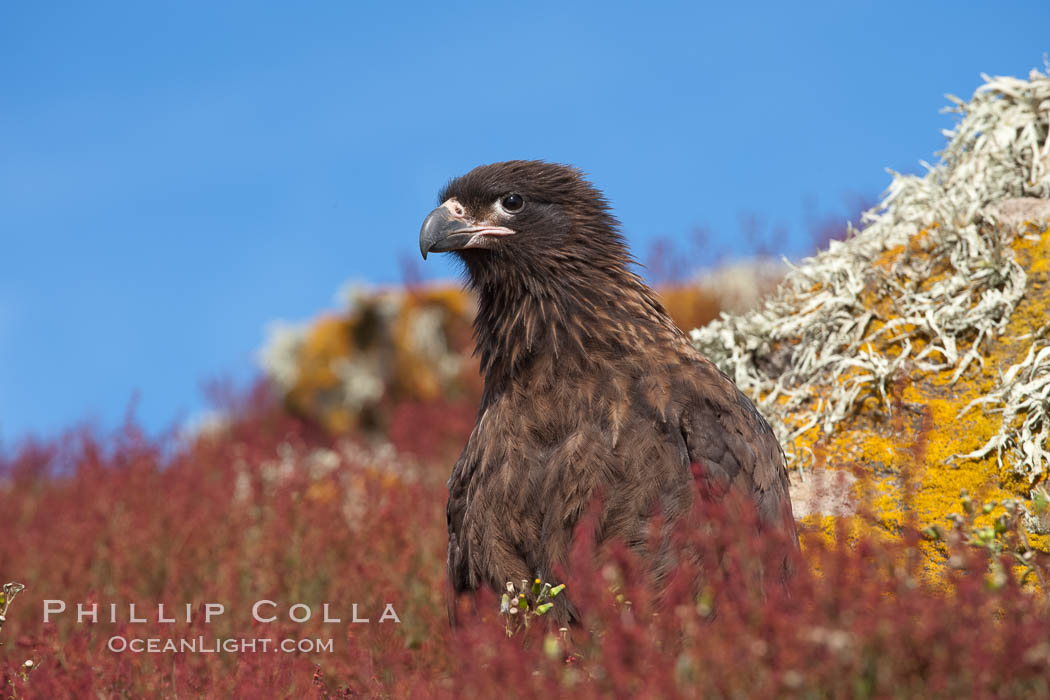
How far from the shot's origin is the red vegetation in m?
1.95

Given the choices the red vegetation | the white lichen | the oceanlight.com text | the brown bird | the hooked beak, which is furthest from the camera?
the white lichen

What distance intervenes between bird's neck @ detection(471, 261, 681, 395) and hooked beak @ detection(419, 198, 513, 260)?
0.65 ft

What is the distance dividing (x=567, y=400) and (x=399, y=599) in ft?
8.01

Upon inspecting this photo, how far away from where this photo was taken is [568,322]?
381cm

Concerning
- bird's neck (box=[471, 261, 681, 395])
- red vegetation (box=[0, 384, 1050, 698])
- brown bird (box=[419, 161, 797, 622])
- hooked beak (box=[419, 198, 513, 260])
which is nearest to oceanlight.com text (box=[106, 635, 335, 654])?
red vegetation (box=[0, 384, 1050, 698])

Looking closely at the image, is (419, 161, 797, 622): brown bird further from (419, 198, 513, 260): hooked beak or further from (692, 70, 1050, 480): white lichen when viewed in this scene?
(692, 70, 1050, 480): white lichen

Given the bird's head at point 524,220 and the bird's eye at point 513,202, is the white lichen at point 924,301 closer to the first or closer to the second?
the bird's head at point 524,220

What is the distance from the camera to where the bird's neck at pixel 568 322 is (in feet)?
12.3

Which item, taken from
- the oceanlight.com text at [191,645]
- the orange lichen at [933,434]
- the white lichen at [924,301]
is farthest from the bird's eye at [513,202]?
the oceanlight.com text at [191,645]

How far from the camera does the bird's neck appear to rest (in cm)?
374

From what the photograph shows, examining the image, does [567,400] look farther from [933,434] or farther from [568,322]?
[933,434]

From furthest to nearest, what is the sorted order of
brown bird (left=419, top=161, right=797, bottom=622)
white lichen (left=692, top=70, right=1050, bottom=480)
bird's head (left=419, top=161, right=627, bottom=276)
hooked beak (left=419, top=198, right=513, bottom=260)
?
white lichen (left=692, top=70, right=1050, bottom=480), hooked beak (left=419, top=198, right=513, bottom=260), bird's head (left=419, top=161, right=627, bottom=276), brown bird (left=419, top=161, right=797, bottom=622)

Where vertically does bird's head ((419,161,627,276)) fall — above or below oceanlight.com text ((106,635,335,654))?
above

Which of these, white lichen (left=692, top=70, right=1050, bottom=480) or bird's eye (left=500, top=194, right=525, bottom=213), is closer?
bird's eye (left=500, top=194, right=525, bottom=213)
